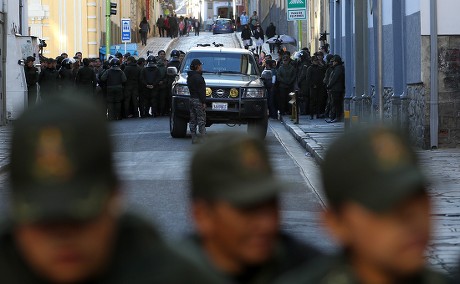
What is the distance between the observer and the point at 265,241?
10.7 feet

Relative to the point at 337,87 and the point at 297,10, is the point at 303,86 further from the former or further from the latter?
the point at 337,87

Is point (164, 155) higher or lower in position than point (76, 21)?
lower

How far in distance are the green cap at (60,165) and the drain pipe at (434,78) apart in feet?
64.7

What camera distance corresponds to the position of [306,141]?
24641mm

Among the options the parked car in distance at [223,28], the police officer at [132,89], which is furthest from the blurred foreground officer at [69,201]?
the parked car in distance at [223,28]

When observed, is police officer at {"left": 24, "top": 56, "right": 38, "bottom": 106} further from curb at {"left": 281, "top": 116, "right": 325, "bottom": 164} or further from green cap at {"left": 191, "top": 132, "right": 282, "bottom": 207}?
green cap at {"left": 191, "top": 132, "right": 282, "bottom": 207}

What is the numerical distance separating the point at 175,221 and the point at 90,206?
1036 centimetres

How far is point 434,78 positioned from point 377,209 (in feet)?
64.9

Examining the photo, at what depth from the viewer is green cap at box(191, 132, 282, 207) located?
3.13 m

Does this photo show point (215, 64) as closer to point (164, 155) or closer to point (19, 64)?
point (164, 155)

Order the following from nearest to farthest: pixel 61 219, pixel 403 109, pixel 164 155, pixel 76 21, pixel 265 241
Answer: pixel 61 219 → pixel 265 241 → pixel 164 155 → pixel 403 109 → pixel 76 21

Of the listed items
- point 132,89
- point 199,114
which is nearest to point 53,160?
point 199,114

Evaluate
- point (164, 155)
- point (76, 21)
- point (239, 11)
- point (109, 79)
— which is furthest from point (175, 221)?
point (239, 11)

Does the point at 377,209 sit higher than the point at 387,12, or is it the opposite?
the point at 387,12
